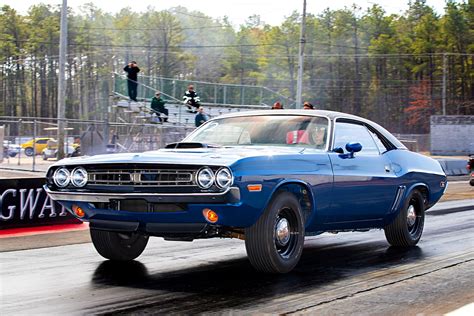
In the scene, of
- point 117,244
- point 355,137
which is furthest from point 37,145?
point 355,137

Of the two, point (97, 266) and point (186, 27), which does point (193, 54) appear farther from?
point (97, 266)

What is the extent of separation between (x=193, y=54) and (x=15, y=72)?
21.5m

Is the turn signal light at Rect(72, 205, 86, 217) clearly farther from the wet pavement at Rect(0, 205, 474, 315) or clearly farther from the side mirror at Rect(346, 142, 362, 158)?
the side mirror at Rect(346, 142, 362, 158)

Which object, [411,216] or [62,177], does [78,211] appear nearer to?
[62,177]

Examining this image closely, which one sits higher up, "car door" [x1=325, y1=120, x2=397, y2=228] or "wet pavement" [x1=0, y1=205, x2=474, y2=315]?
"car door" [x1=325, y1=120, x2=397, y2=228]

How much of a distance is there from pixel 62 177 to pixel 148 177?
100cm

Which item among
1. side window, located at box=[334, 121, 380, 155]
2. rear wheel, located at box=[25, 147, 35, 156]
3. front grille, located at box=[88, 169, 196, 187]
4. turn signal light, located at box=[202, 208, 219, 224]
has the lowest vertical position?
rear wheel, located at box=[25, 147, 35, 156]

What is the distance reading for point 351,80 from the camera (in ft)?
351

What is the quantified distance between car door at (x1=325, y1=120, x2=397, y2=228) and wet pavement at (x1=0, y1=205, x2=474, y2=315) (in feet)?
1.63

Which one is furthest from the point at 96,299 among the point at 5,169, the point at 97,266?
the point at 5,169

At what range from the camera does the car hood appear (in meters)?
6.96

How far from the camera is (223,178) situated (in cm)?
683

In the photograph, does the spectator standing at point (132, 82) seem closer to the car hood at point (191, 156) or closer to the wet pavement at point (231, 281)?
the wet pavement at point (231, 281)

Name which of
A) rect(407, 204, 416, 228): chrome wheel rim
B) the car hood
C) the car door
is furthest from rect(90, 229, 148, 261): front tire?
rect(407, 204, 416, 228): chrome wheel rim
